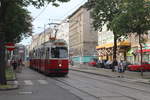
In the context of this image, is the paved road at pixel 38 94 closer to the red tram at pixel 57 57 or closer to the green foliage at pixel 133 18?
the red tram at pixel 57 57

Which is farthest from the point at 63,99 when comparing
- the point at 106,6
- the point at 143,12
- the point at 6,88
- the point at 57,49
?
the point at 106,6

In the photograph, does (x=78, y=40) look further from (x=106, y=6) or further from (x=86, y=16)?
(x=106, y=6)

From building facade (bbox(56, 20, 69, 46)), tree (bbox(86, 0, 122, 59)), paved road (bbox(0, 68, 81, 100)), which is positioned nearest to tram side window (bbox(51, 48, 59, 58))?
paved road (bbox(0, 68, 81, 100))

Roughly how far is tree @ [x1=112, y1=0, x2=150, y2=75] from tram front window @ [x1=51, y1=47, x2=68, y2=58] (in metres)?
6.38

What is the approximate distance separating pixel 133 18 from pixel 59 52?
26.8 feet

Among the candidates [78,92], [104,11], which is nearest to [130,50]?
[104,11]

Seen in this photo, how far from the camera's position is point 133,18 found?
112 feet

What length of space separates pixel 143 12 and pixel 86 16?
8571 centimetres

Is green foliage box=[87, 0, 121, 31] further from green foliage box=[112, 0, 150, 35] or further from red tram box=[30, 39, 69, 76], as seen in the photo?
red tram box=[30, 39, 69, 76]

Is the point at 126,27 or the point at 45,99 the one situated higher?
the point at 126,27

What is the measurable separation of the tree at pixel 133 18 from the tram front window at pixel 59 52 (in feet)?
20.9

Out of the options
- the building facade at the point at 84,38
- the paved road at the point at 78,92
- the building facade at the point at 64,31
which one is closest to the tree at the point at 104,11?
the paved road at the point at 78,92

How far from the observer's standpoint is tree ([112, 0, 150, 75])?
3321cm

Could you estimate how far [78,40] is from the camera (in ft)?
402
